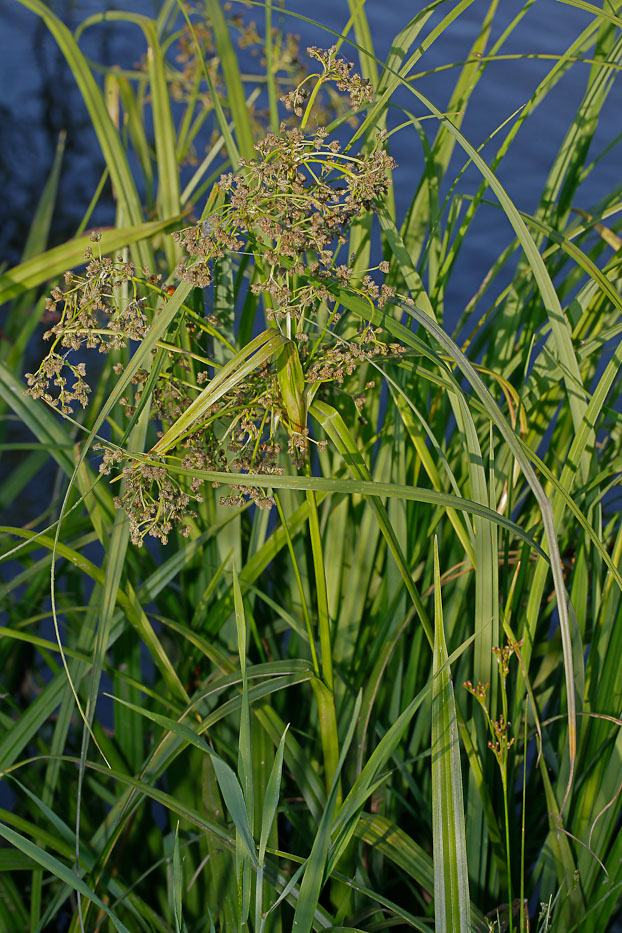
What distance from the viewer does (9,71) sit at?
2.52 metres

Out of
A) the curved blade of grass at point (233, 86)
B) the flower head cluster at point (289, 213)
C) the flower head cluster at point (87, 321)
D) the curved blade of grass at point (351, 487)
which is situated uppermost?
the curved blade of grass at point (233, 86)

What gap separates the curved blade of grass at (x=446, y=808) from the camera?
0.70m

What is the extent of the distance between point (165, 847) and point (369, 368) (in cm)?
66

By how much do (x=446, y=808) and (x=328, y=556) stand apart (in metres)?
0.39

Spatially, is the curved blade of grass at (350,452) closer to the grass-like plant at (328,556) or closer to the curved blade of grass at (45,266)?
the grass-like plant at (328,556)

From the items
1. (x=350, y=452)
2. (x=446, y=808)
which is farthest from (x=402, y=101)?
(x=446, y=808)

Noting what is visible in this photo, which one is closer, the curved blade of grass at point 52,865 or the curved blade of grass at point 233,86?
the curved blade of grass at point 52,865

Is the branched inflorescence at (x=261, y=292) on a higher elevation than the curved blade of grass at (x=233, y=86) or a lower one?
lower

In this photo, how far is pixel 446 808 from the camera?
2.35 ft

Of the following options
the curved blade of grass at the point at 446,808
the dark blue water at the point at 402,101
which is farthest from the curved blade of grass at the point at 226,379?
the dark blue water at the point at 402,101

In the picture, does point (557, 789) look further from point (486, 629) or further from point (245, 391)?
point (245, 391)

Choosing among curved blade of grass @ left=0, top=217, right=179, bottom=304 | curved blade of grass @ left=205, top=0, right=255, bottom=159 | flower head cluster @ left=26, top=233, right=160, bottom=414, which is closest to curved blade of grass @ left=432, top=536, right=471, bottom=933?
flower head cluster @ left=26, top=233, right=160, bottom=414

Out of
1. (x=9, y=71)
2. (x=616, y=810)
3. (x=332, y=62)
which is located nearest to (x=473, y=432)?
(x=332, y=62)

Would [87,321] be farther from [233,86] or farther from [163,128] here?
[163,128]
